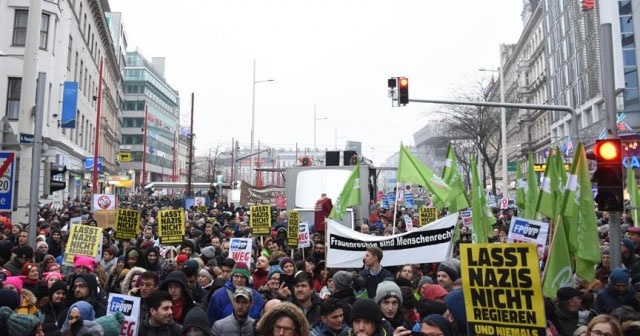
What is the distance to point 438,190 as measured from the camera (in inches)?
462

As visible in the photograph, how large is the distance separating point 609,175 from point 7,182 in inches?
347

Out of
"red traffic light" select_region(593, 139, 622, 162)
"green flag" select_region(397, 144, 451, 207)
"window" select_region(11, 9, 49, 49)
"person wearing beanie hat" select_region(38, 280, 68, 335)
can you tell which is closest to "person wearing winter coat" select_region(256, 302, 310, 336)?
"person wearing beanie hat" select_region(38, 280, 68, 335)

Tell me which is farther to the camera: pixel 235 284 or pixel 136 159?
pixel 136 159

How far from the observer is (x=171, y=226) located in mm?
12070

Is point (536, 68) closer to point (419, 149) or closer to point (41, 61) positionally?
point (41, 61)

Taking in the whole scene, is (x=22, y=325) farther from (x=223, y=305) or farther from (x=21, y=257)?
(x=21, y=257)

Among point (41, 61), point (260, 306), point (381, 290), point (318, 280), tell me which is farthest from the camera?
point (41, 61)

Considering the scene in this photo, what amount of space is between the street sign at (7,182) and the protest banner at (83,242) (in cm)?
105

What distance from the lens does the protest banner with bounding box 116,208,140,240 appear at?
1201 cm

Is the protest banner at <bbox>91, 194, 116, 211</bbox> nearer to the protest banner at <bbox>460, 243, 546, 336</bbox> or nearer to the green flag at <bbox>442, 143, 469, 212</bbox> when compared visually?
the green flag at <bbox>442, 143, 469, 212</bbox>

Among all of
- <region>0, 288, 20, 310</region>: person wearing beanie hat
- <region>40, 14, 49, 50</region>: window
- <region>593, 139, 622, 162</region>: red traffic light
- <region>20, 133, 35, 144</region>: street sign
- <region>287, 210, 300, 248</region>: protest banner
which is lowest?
<region>0, 288, 20, 310</region>: person wearing beanie hat

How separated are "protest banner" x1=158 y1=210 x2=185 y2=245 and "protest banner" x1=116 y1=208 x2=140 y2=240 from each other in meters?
0.52

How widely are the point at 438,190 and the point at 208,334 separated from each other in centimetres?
784

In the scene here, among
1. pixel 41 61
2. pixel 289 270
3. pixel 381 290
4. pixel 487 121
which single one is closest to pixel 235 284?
pixel 289 270
